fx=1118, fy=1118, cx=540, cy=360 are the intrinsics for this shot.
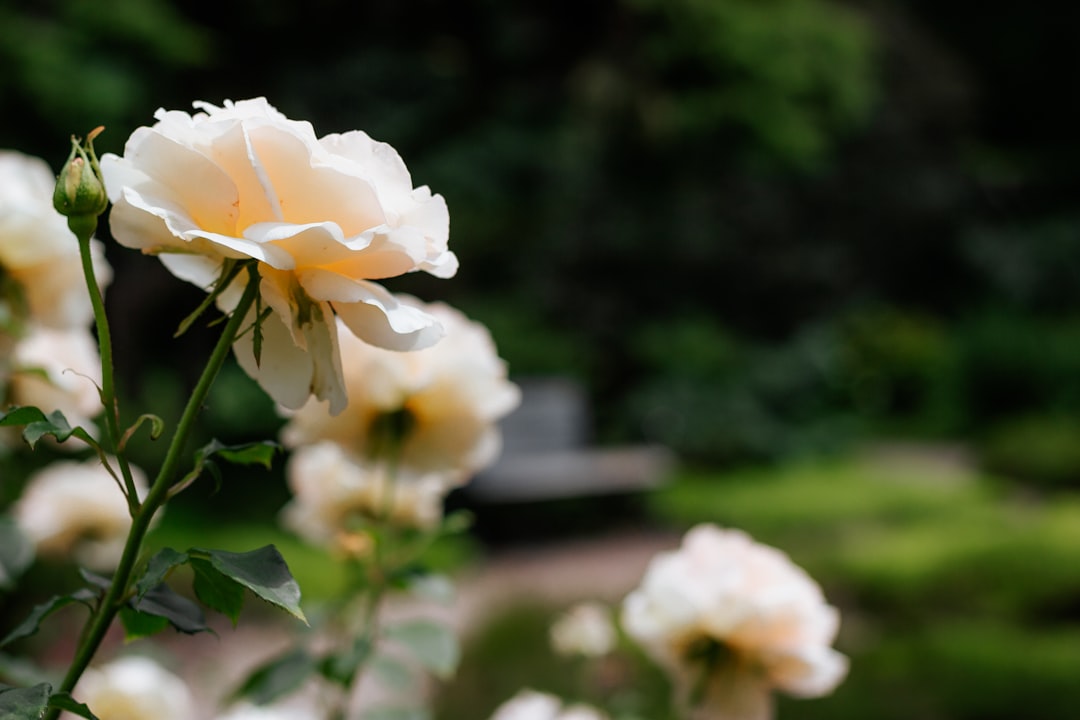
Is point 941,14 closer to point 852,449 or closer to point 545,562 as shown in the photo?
point 852,449

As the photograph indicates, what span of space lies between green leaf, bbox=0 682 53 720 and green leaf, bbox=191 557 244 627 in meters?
0.05

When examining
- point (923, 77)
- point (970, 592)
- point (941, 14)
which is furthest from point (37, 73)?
point (941, 14)

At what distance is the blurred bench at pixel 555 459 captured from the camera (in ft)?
16.5

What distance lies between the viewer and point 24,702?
0.28 m

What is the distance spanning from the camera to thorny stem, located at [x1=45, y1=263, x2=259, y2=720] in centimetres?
29

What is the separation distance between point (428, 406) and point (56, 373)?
20cm

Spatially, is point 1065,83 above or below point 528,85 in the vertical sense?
above

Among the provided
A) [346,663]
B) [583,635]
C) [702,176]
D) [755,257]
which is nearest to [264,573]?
[346,663]

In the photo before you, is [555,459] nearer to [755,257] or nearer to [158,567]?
[755,257]

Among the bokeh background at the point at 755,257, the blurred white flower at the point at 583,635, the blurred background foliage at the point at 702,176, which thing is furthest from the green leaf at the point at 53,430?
the blurred background foliage at the point at 702,176

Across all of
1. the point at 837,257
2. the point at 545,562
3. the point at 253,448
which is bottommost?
the point at 253,448

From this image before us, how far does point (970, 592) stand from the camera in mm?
3016

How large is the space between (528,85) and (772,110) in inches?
65.5

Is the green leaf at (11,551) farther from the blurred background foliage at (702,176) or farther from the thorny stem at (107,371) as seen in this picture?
the blurred background foliage at (702,176)
